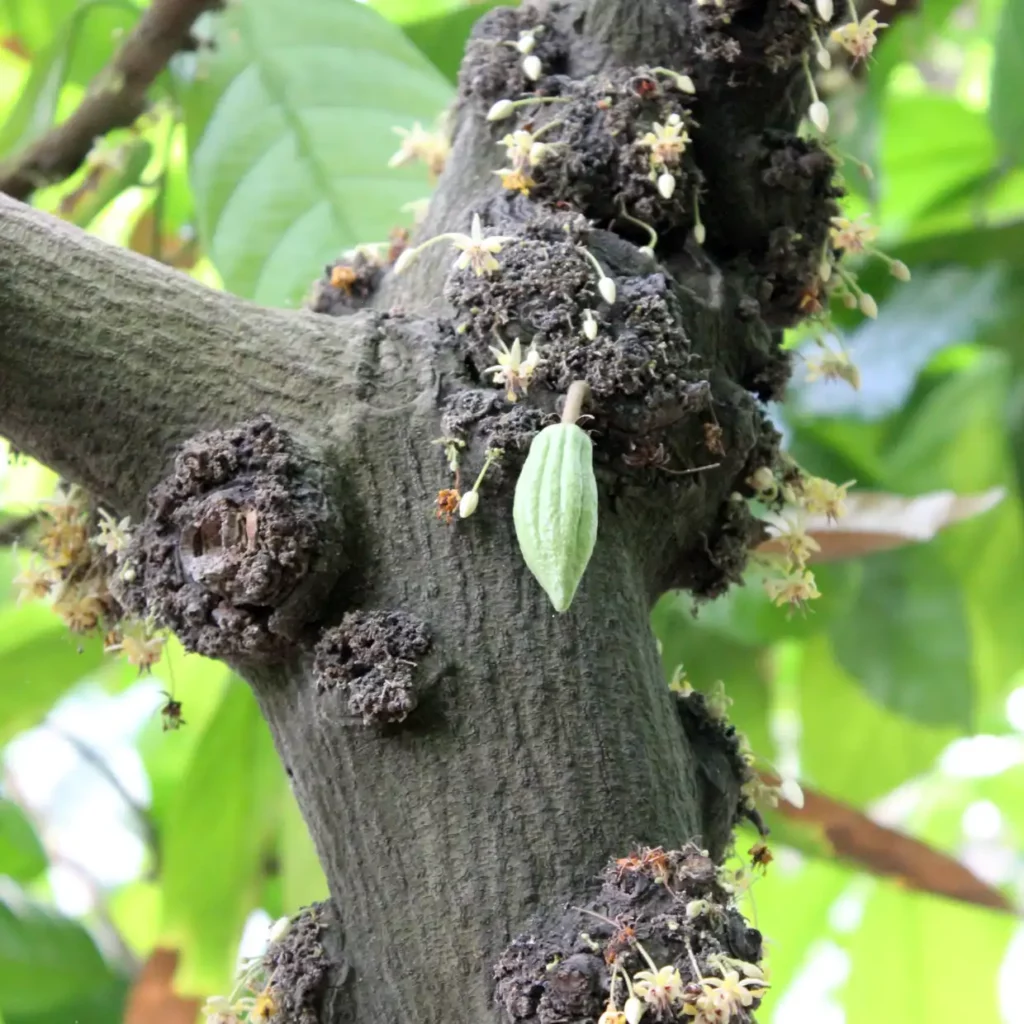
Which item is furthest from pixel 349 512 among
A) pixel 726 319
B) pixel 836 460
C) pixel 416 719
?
pixel 836 460

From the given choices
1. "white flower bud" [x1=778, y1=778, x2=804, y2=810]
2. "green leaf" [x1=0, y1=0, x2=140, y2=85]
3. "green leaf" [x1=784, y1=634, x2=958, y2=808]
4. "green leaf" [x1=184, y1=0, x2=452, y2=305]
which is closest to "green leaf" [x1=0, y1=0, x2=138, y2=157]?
"green leaf" [x1=0, y1=0, x2=140, y2=85]

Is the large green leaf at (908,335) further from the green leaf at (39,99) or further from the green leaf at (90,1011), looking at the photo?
the green leaf at (90,1011)

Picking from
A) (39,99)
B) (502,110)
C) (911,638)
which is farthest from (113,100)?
(911,638)

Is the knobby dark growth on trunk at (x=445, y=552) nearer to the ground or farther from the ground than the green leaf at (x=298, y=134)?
nearer to the ground

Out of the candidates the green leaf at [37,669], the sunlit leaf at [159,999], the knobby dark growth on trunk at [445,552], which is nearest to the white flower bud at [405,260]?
the knobby dark growth on trunk at [445,552]

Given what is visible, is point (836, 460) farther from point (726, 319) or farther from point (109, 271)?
point (109, 271)

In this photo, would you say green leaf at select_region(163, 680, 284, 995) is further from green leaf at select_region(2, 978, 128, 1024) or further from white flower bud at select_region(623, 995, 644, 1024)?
white flower bud at select_region(623, 995, 644, 1024)

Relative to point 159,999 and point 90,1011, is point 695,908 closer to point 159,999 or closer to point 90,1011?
point 159,999
